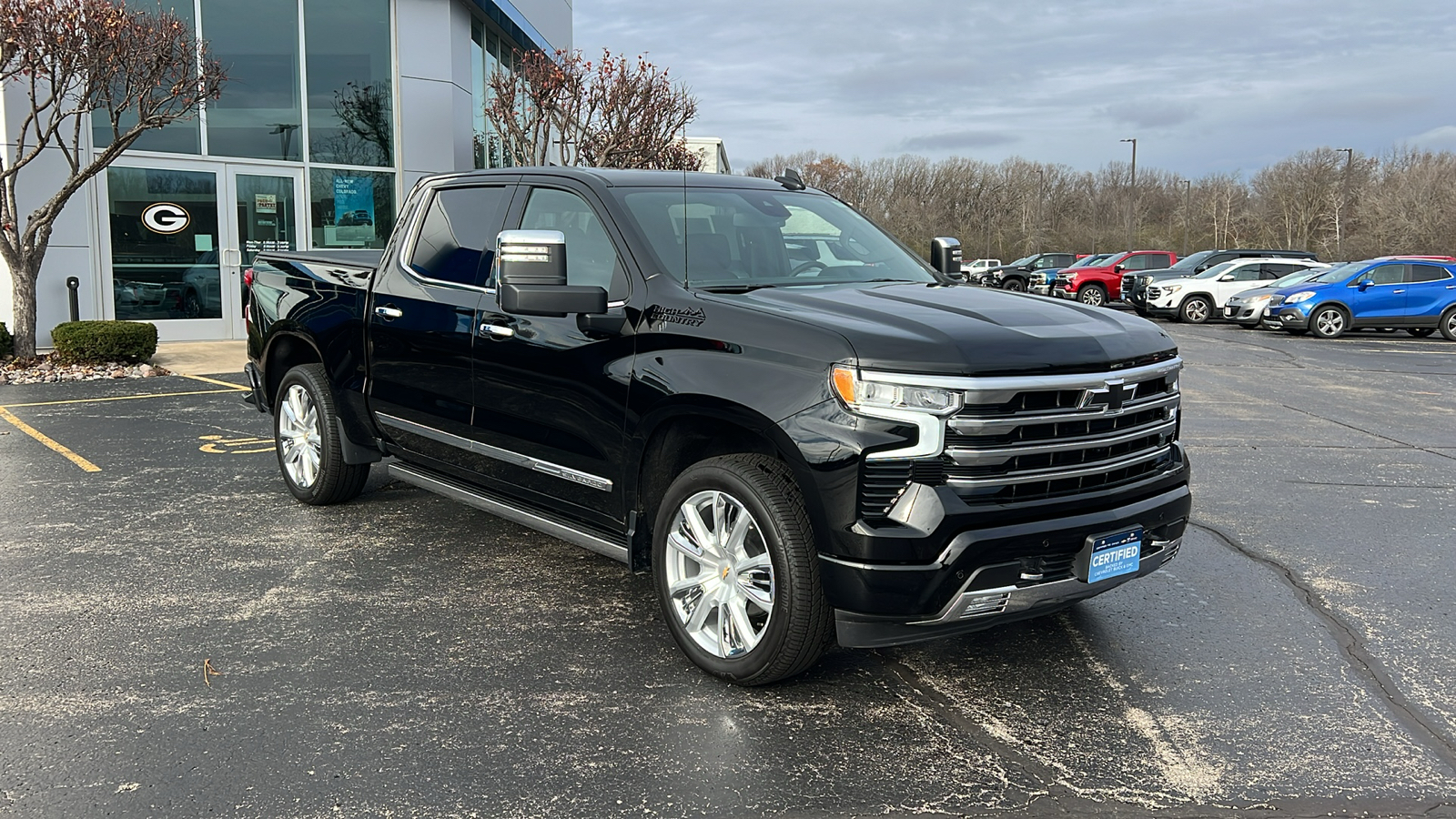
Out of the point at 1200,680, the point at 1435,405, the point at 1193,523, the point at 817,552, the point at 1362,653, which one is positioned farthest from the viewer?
the point at 1435,405

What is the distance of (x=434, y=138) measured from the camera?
18594 millimetres

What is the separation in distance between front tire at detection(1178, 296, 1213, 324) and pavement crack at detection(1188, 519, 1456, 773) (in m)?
23.6

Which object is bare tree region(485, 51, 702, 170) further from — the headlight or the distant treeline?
the distant treeline

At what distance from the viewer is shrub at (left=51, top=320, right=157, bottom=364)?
13.0 m

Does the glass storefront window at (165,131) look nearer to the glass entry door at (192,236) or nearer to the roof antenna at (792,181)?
the glass entry door at (192,236)

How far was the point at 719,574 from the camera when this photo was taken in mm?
3980

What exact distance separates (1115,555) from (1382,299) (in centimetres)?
2224

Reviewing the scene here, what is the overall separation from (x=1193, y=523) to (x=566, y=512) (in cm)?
381

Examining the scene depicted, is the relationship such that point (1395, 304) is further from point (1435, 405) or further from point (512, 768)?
point (512, 768)

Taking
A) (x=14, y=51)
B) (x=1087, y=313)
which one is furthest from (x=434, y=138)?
(x=1087, y=313)

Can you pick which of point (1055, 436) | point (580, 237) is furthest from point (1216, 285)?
point (1055, 436)

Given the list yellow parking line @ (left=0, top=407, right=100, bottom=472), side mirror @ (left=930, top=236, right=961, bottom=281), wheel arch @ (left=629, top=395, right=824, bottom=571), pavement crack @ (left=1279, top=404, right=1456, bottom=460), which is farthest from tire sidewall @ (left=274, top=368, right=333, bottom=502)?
pavement crack @ (left=1279, top=404, right=1456, bottom=460)

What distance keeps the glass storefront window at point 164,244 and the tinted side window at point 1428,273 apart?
22.3m

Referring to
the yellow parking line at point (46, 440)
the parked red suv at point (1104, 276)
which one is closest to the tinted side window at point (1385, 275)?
the parked red suv at point (1104, 276)
